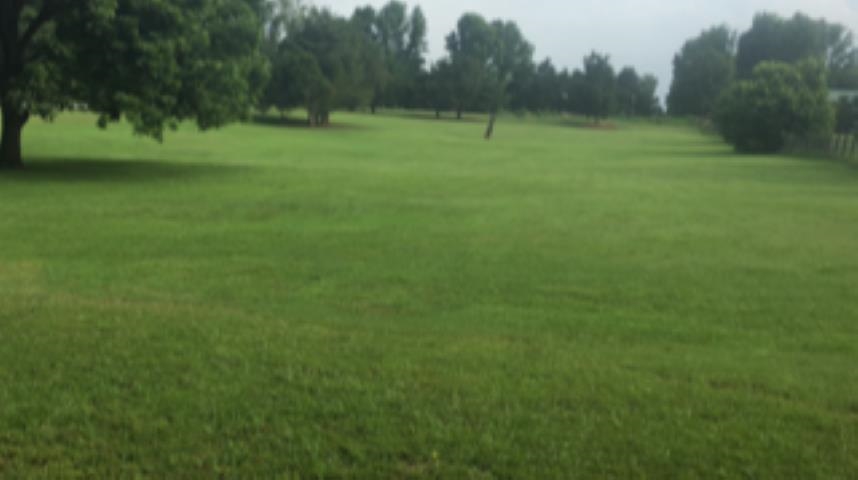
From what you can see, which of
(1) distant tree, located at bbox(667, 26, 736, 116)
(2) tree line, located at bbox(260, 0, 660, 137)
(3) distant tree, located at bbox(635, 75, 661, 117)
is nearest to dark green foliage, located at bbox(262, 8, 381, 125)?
(2) tree line, located at bbox(260, 0, 660, 137)

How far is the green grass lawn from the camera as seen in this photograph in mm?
4492

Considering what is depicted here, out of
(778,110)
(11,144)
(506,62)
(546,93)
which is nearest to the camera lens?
(11,144)

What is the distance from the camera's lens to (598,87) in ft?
369

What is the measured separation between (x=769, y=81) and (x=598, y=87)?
5975 centimetres

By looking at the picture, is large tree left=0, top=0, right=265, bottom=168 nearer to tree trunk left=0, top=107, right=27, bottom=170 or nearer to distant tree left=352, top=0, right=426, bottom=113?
tree trunk left=0, top=107, right=27, bottom=170

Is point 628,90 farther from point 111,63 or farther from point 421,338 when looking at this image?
point 421,338

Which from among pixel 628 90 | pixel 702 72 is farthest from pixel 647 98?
pixel 702 72

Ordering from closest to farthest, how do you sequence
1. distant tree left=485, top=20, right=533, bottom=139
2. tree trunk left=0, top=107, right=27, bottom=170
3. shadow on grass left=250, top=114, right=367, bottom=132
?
tree trunk left=0, top=107, right=27, bottom=170
shadow on grass left=250, top=114, right=367, bottom=132
distant tree left=485, top=20, right=533, bottom=139

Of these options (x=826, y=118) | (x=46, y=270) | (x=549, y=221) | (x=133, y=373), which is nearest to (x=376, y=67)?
(x=826, y=118)

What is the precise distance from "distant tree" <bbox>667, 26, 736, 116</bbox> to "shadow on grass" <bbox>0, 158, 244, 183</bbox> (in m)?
96.4

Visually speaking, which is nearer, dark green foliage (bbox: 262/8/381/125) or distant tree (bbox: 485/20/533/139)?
dark green foliage (bbox: 262/8/381/125)

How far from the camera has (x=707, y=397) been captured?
17.9 ft

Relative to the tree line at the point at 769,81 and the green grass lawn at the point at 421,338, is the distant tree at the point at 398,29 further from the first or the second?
the green grass lawn at the point at 421,338

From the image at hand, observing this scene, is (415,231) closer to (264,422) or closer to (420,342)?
(420,342)
